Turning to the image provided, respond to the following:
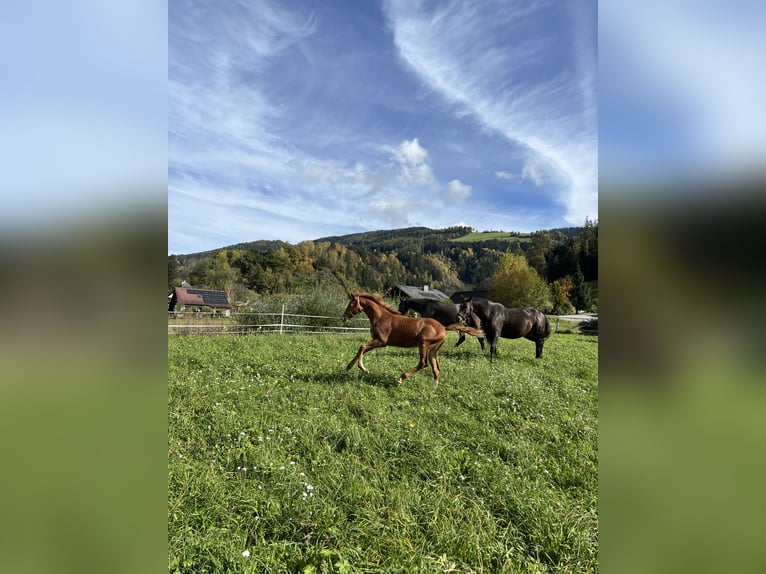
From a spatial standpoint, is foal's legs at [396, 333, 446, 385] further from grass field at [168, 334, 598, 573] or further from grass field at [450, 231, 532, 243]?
grass field at [450, 231, 532, 243]

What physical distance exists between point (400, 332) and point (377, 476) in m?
3.76

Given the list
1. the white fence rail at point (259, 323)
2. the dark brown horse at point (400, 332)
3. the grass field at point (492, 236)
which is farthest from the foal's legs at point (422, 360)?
the grass field at point (492, 236)

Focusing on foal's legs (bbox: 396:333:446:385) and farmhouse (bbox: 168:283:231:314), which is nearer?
foal's legs (bbox: 396:333:446:385)

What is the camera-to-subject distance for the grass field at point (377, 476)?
110 inches

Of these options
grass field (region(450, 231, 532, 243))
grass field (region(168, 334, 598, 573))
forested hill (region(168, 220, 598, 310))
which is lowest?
grass field (region(168, 334, 598, 573))

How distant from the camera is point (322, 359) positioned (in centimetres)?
938

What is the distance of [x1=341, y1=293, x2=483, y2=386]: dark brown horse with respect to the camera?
7.28 meters

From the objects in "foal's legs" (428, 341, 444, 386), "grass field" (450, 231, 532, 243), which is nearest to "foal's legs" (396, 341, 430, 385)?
"foal's legs" (428, 341, 444, 386)

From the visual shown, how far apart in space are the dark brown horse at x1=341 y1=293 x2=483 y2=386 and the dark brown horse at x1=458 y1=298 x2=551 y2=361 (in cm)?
365

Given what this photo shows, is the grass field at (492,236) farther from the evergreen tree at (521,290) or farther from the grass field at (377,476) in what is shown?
the grass field at (377,476)

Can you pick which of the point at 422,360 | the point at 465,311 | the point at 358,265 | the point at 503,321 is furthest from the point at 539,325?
the point at 358,265

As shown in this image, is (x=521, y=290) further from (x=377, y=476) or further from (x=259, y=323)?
(x=377, y=476)

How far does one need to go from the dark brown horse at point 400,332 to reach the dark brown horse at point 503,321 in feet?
12.0
